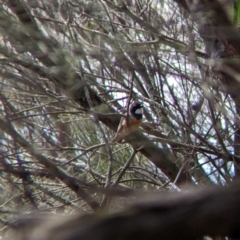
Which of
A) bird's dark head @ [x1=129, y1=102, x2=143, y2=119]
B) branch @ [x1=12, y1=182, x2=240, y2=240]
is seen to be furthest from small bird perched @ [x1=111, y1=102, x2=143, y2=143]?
branch @ [x1=12, y1=182, x2=240, y2=240]

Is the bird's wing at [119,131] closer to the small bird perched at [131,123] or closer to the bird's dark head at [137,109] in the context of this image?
the small bird perched at [131,123]

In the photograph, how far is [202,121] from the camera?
4.61 meters

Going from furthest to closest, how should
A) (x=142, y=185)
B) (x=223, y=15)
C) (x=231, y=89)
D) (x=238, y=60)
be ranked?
(x=142, y=185) → (x=231, y=89) → (x=238, y=60) → (x=223, y=15)

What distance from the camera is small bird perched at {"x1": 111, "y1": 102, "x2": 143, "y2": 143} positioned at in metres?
4.05

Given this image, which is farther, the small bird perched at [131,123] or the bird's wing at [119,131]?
the bird's wing at [119,131]

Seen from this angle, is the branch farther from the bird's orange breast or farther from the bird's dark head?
the bird's dark head

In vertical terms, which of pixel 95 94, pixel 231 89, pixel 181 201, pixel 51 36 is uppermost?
pixel 51 36

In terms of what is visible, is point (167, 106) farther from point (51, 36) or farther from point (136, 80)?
point (51, 36)

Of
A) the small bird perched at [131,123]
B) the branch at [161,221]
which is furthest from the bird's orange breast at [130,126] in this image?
the branch at [161,221]

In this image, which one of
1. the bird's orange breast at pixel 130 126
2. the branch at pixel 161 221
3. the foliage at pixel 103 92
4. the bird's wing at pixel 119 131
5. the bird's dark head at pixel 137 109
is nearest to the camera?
the branch at pixel 161 221

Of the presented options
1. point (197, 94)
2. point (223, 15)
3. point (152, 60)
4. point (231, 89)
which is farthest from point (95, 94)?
point (223, 15)

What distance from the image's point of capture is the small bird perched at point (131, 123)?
4.05 meters

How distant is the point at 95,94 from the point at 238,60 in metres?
1.42

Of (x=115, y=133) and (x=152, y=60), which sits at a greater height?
(x=152, y=60)
